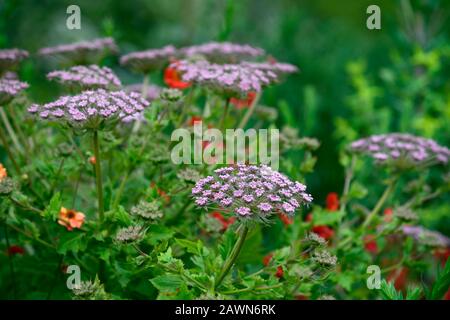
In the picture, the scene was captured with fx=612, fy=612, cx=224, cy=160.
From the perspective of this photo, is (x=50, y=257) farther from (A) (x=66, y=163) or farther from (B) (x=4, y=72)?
(B) (x=4, y=72)

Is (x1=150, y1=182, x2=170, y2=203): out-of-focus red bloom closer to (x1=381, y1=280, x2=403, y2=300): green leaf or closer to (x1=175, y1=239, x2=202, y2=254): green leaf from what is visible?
(x1=175, y1=239, x2=202, y2=254): green leaf

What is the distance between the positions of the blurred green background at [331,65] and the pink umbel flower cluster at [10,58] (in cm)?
49

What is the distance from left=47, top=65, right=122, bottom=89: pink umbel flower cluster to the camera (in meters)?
1.88

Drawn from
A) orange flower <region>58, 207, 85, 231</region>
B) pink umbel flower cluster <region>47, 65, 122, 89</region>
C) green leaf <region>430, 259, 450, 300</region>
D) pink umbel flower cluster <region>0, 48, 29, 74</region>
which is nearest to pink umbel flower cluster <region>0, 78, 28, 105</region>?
pink umbel flower cluster <region>47, 65, 122, 89</region>

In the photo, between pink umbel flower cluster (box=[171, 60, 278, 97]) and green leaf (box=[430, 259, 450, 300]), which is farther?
pink umbel flower cluster (box=[171, 60, 278, 97])

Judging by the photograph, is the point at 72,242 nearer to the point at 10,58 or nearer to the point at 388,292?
the point at 10,58

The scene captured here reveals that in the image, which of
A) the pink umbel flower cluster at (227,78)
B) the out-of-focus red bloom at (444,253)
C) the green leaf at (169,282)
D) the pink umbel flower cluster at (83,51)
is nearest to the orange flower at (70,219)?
the green leaf at (169,282)

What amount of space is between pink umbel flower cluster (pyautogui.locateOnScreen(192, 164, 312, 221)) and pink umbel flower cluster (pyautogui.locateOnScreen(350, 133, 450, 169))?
749mm

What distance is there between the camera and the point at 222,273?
61.4 inches

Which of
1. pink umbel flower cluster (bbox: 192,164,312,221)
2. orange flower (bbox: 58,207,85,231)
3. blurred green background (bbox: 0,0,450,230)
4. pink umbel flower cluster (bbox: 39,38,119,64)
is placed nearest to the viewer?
pink umbel flower cluster (bbox: 192,164,312,221)

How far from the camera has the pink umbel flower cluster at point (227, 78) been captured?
6.30 ft

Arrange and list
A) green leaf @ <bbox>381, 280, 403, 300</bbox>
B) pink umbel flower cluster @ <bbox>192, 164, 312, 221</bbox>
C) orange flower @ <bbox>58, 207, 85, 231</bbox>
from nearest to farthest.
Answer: pink umbel flower cluster @ <bbox>192, 164, 312, 221</bbox> < green leaf @ <bbox>381, 280, 403, 300</bbox> < orange flower @ <bbox>58, 207, 85, 231</bbox>

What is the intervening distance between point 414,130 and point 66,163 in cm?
246
